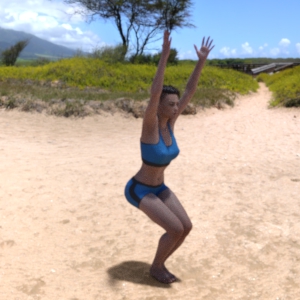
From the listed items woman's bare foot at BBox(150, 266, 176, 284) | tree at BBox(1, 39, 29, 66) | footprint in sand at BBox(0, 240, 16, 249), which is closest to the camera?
woman's bare foot at BBox(150, 266, 176, 284)

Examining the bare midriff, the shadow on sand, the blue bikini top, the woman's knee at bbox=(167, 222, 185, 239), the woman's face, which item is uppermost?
the woman's face

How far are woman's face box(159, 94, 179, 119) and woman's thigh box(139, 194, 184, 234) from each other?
2.21 ft

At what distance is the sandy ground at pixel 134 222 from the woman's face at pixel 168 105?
1502 millimetres

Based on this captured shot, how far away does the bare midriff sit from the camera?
332 cm

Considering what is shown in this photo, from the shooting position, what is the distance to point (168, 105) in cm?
330

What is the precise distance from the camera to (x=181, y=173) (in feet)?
22.6

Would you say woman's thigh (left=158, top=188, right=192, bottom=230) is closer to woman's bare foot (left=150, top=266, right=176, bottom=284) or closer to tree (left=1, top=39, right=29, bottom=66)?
woman's bare foot (left=150, top=266, right=176, bottom=284)

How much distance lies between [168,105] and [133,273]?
163cm

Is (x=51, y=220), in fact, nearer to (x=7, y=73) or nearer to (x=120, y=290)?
(x=120, y=290)

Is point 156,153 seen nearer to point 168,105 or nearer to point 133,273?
point 168,105

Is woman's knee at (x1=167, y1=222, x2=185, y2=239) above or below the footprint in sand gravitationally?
above

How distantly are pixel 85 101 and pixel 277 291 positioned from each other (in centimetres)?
936

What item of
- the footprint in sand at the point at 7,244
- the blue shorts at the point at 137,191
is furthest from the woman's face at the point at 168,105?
the footprint in sand at the point at 7,244

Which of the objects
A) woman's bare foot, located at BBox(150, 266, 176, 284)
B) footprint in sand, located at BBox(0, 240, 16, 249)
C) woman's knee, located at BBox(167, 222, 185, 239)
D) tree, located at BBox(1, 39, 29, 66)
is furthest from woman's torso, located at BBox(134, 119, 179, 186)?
tree, located at BBox(1, 39, 29, 66)
